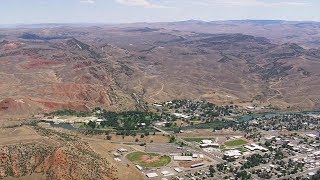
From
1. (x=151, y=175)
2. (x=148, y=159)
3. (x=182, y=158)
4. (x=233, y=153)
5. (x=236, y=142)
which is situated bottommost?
(x=151, y=175)

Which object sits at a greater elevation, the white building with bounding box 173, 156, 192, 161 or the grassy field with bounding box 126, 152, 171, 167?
the white building with bounding box 173, 156, 192, 161

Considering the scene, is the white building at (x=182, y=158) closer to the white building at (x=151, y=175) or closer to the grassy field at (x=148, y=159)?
the grassy field at (x=148, y=159)

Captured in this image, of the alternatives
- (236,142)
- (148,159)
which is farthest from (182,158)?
(236,142)

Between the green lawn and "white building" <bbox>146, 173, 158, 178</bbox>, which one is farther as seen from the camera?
the green lawn

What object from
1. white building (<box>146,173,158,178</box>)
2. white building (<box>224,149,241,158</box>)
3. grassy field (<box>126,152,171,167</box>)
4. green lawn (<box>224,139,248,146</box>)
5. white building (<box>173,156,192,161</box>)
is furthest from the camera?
green lawn (<box>224,139,248,146</box>)

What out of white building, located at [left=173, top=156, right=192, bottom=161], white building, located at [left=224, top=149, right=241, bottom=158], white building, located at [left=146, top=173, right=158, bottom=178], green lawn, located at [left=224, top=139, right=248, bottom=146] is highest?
white building, located at [left=173, top=156, right=192, bottom=161]

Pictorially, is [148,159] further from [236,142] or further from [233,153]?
[236,142]

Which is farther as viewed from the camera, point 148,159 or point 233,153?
point 233,153

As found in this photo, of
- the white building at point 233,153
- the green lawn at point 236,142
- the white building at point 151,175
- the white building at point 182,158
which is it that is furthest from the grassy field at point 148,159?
the green lawn at point 236,142

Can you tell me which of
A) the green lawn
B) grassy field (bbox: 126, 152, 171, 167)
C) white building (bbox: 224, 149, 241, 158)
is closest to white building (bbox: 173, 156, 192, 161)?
grassy field (bbox: 126, 152, 171, 167)

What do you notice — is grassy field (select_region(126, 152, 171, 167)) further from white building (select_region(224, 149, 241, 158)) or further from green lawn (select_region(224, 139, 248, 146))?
green lawn (select_region(224, 139, 248, 146))
